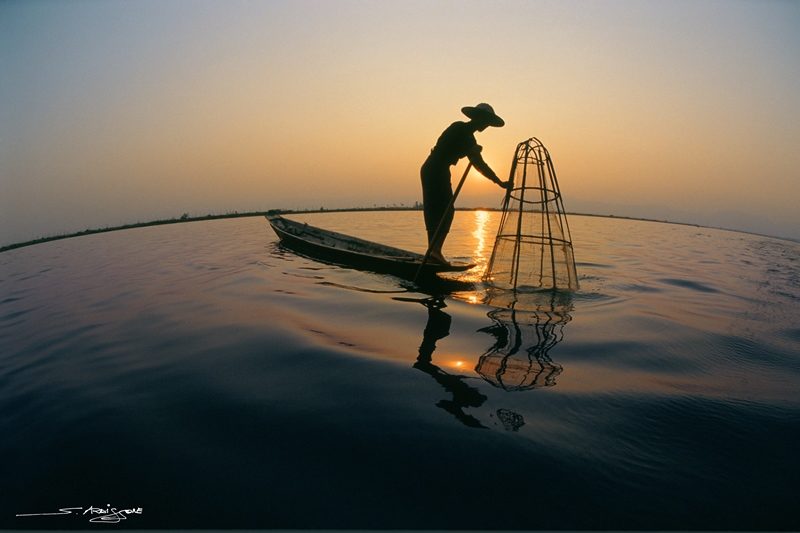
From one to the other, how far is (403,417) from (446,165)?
20.6 feet

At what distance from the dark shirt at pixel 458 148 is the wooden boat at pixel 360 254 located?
2020mm

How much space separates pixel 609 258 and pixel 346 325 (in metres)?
11.3

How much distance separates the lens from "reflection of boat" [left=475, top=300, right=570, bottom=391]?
10.9 ft

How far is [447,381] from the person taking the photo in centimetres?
327

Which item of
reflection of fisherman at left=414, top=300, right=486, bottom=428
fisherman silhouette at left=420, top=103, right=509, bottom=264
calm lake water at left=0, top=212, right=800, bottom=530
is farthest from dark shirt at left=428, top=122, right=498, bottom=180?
reflection of fisherman at left=414, top=300, right=486, bottom=428
